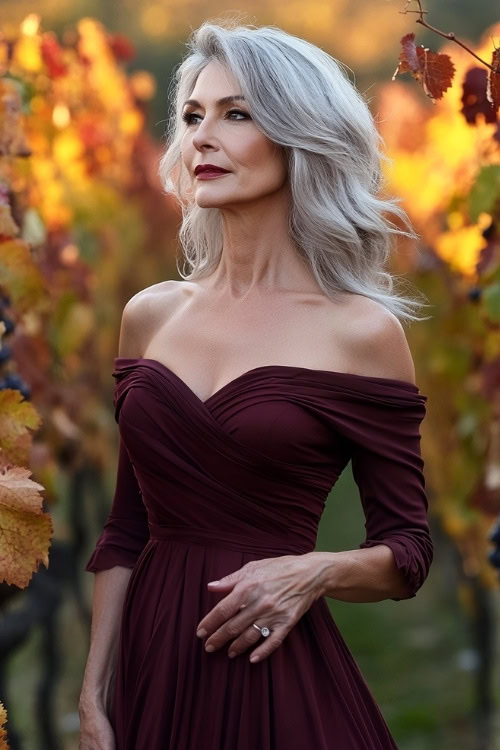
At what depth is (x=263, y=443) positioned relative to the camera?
225 cm

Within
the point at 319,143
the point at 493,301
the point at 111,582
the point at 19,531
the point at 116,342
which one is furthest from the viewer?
the point at 116,342

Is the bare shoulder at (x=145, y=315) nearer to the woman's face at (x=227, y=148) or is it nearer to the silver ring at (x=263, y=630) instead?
the woman's face at (x=227, y=148)

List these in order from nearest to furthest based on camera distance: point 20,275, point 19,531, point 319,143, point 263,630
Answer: point 19,531 → point 263,630 → point 319,143 → point 20,275

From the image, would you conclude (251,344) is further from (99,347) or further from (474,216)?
(99,347)

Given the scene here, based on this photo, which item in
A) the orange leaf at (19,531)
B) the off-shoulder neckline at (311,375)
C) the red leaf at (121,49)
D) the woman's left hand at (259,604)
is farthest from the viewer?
the red leaf at (121,49)

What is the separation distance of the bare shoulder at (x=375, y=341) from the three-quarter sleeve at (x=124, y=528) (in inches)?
19.2

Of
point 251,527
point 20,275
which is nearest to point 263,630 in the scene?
point 251,527

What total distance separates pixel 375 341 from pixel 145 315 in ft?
1.63

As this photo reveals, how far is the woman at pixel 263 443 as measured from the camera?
224 cm

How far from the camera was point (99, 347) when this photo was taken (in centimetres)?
709

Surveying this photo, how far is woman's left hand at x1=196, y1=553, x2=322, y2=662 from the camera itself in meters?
2.19

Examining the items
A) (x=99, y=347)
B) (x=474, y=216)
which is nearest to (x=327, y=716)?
(x=474, y=216)

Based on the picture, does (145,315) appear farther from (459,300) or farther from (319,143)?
(459,300)

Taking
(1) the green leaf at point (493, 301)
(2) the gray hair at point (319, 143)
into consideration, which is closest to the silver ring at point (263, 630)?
(2) the gray hair at point (319, 143)
